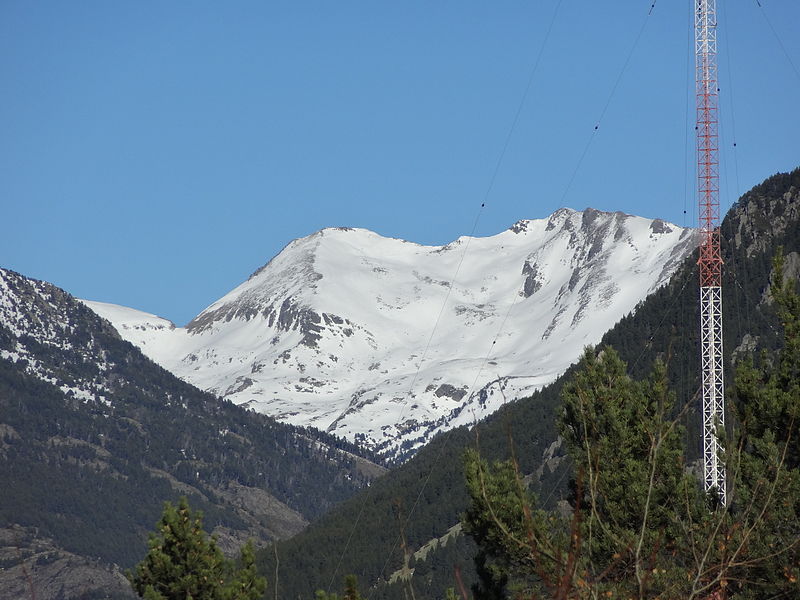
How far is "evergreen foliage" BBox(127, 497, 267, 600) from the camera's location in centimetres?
4566

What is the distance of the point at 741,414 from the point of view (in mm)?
38500

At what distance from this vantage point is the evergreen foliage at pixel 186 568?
1797 inches

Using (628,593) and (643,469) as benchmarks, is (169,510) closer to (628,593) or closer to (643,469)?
(643,469)

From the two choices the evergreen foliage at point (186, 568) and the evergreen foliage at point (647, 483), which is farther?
the evergreen foliage at point (186, 568)

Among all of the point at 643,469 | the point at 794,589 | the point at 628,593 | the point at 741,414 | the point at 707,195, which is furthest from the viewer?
the point at 707,195

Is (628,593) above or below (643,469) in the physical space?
below

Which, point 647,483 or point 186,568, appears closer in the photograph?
point 647,483

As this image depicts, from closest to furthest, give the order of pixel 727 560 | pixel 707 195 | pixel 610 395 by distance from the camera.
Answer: pixel 727 560, pixel 610 395, pixel 707 195

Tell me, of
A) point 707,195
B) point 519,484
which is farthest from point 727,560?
point 707,195

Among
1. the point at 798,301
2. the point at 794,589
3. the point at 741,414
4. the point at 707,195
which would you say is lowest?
the point at 794,589

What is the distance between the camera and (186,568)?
154 feet

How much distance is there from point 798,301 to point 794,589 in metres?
13.2

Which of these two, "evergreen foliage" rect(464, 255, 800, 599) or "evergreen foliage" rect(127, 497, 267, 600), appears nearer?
"evergreen foliage" rect(464, 255, 800, 599)

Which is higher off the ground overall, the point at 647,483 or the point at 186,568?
the point at 186,568
